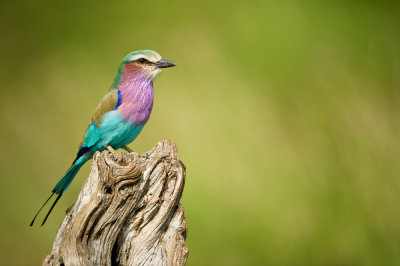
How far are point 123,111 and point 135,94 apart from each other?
0.50 ft

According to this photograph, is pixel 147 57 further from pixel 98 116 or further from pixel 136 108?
pixel 98 116

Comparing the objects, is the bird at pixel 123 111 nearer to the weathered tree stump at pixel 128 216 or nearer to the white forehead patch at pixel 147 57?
the white forehead patch at pixel 147 57

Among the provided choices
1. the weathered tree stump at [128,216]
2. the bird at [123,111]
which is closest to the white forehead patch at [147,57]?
the bird at [123,111]

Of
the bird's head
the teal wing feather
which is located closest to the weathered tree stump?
the teal wing feather

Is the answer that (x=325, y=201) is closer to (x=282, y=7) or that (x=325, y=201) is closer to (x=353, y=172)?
(x=353, y=172)

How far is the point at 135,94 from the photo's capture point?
9.99ft

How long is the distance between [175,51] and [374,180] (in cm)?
295

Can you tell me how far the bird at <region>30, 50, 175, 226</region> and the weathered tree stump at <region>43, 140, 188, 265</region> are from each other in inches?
20.5

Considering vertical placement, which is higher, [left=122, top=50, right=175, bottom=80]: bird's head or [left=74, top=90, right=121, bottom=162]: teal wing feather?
[left=122, top=50, right=175, bottom=80]: bird's head

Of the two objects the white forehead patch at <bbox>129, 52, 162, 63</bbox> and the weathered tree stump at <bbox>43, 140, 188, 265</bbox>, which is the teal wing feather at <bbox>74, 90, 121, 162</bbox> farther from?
the weathered tree stump at <bbox>43, 140, 188, 265</bbox>

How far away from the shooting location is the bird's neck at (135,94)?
300 cm

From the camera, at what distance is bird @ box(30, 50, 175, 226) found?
299 centimetres

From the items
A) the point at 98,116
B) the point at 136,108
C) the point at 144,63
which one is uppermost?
the point at 144,63

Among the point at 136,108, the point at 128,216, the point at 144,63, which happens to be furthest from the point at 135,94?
the point at 128,216
